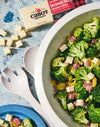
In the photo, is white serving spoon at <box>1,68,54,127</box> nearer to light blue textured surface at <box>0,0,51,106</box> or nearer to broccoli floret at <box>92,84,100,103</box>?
light blue textured surface at <box>0,0,51,106</box>

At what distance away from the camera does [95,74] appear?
130 cm

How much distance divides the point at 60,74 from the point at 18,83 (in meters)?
0.16

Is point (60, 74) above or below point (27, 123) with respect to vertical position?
above

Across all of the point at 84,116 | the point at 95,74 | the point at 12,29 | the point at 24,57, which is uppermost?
the point at 12,29

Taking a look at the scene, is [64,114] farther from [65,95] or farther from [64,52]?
[64,52]

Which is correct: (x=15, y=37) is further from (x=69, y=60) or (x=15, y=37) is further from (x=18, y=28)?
(x=69, y=60)

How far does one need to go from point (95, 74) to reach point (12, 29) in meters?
0.31

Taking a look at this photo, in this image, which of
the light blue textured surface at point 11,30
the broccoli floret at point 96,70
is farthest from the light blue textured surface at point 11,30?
the broccoli floret at point 96,70

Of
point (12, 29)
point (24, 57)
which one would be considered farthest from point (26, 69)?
point (12, 29)

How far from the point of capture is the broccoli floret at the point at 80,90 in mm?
1300

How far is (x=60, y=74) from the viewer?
131cm

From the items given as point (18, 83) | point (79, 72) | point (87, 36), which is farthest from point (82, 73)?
point (18, 83)

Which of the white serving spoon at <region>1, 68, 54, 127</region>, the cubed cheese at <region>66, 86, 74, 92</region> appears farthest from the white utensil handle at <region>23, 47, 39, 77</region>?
the cubed cheese at <region>66, 86, 74, 92</region>

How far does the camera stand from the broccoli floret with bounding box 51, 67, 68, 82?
1312mm
